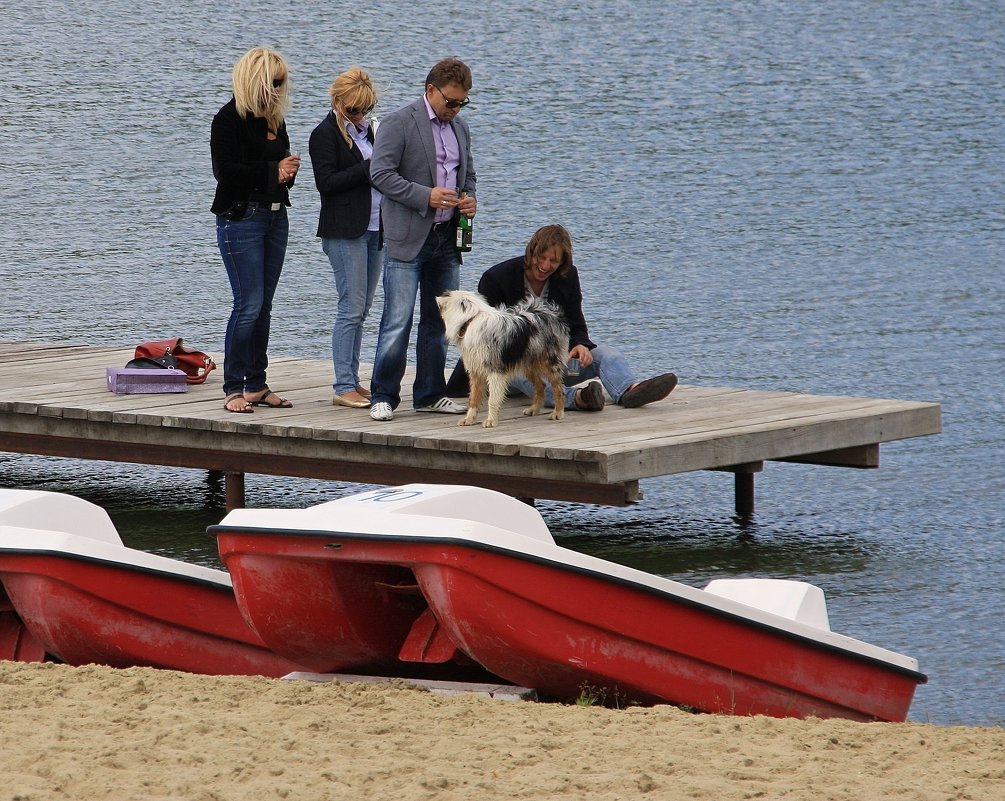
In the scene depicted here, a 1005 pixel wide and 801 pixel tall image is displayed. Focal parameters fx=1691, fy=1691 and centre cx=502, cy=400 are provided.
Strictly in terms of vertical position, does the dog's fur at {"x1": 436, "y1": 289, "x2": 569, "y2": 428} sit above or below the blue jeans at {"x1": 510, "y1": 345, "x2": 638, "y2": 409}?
above

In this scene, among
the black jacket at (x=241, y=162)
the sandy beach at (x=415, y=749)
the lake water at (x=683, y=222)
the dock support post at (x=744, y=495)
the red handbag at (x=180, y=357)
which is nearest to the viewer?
the sandy beach at (x=415, y=749)

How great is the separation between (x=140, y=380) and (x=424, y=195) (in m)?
2.77

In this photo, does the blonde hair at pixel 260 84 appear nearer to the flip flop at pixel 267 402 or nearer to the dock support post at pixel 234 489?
the flip flop at pixel 267 402

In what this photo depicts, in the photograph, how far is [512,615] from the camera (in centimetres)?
575

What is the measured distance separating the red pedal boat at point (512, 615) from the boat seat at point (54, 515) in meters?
1.01

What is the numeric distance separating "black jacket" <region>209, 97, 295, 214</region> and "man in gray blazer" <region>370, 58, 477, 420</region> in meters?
0.55

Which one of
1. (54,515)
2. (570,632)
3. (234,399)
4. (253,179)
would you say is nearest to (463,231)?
(253,179)

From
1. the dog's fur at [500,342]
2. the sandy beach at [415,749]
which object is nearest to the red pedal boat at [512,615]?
the sandy beach at [415,749]

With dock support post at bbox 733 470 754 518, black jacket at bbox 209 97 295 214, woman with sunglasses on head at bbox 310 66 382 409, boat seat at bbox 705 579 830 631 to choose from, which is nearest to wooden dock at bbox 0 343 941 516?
dock support post at bbox 733 470 754 518

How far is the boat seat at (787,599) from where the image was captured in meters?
6.63

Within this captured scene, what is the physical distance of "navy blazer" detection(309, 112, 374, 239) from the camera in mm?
8508

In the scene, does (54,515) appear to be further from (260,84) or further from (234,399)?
(234,399)

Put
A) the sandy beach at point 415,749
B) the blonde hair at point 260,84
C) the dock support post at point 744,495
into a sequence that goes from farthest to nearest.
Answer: the dock support post at point 744,495, the blonde hair at point 260,84, the sandy beach at point 415,749

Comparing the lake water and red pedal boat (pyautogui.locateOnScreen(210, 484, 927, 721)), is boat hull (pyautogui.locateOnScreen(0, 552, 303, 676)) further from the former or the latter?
the lake water
